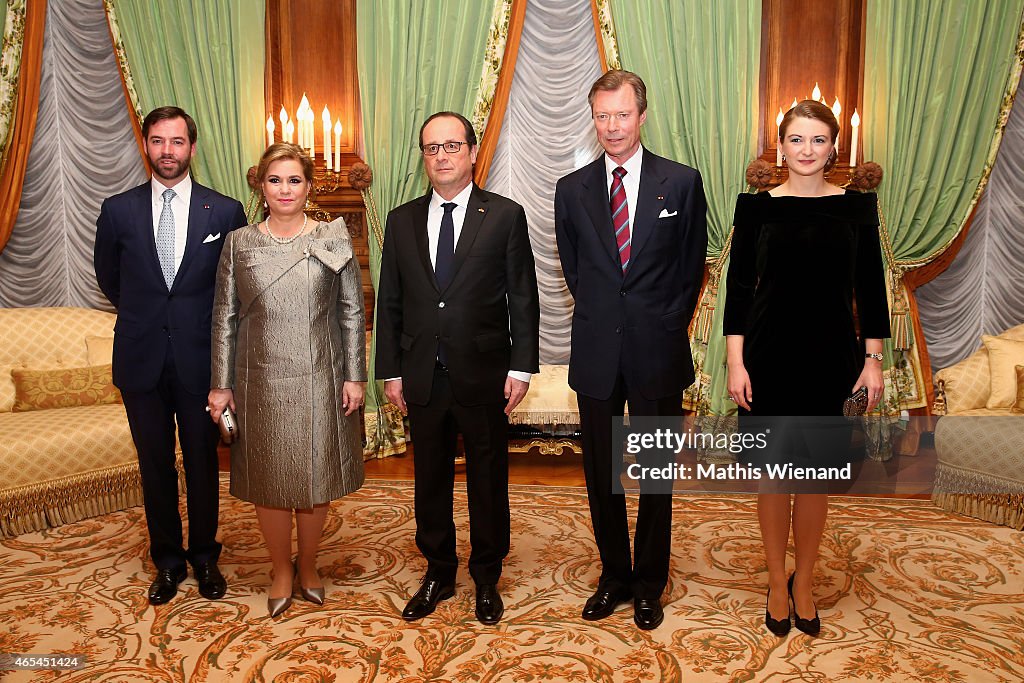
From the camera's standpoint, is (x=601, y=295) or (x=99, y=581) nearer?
(x=601, y=295)

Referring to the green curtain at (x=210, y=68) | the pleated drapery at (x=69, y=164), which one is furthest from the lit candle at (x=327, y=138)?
the pleated drapery at (x=69, y=164)

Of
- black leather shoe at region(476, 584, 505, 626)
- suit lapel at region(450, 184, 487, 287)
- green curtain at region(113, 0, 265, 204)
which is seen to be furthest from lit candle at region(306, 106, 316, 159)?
black leather shoe at region(476, 584, 505, 626)

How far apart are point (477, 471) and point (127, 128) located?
3845 mm

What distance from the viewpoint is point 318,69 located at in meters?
4.77

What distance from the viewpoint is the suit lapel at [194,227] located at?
2791 millimetres

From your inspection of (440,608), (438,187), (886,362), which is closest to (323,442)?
(440,608)

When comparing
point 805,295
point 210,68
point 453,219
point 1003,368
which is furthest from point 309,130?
point 1003,368

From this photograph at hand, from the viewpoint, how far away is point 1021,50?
4.20 meters

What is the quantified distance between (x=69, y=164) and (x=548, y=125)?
315 cm

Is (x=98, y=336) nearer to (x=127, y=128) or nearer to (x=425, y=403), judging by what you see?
(x=127, y=128)

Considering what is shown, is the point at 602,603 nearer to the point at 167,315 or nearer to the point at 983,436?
the point at 167,315

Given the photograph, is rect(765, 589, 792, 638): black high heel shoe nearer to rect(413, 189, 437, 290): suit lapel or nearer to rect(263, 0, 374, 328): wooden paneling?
rect(413, 189, 437, 290): suit lapel

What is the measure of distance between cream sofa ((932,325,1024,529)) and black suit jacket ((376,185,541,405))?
92.7 inches

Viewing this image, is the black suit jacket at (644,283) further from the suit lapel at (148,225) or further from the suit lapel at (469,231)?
the suit lapel at (148,225)
